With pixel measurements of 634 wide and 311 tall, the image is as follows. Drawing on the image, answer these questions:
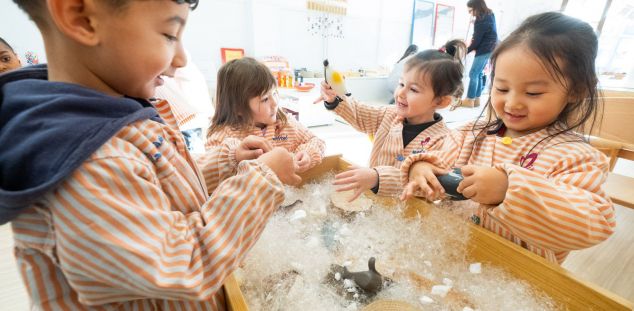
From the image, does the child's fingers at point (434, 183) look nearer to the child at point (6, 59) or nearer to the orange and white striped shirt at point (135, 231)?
the orange and white striped shirt at point (135, 231)

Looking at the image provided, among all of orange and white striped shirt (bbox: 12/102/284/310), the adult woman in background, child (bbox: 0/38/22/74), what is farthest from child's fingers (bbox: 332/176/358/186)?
the adult woman in background

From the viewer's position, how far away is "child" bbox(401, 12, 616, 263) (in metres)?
0.51

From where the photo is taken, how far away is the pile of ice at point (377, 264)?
1.75ft

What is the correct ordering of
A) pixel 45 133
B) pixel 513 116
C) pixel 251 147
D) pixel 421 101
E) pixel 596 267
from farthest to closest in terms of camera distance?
pixel 596 267, pixel 421 101, pixel 251 147, pixel 513 116, pixel 45 133

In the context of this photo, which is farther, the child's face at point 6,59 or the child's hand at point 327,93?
the child's face at point 6,59

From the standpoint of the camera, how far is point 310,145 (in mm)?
1107

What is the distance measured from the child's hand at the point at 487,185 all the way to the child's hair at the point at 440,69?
0.51 meters

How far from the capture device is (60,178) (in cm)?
28

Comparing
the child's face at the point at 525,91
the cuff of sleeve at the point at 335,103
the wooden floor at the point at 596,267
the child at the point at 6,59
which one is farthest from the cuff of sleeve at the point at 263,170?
the child at the point at 6,59

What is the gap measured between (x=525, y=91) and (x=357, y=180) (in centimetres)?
43

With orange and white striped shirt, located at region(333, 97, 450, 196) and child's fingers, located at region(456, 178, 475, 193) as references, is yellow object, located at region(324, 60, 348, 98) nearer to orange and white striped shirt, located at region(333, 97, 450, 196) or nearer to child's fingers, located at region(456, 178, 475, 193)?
orange and white striped shirt, located at region(333, 97, 450, 196)

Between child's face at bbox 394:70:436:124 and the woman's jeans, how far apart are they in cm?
319

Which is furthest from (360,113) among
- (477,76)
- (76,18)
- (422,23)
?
(422,23)

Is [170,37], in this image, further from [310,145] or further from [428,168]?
[310,145]
